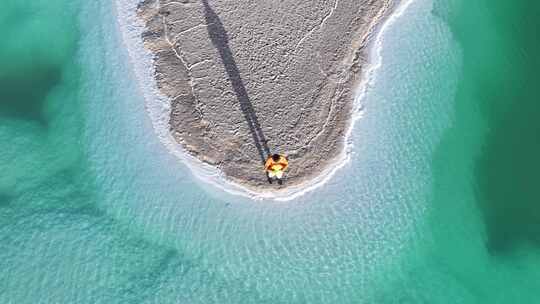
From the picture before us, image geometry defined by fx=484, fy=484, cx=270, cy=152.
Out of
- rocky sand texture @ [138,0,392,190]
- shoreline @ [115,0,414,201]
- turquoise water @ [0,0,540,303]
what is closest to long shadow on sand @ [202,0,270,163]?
rocky sand texture @ [138,0,392,190]

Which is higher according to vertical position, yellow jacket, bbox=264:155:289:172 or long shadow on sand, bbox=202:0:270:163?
long shadow on sand, bbox=202:0:270:163

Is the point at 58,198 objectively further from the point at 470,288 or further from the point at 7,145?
the point at 470,288

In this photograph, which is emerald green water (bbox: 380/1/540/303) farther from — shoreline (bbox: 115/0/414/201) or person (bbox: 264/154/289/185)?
person (bbox: 264/154/289/185)

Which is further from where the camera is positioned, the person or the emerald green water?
the emerald green water

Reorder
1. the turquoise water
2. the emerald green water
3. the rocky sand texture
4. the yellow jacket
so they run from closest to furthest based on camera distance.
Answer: the yellow jacket < the turquoise water < the rocky sand texture < the emerald green water

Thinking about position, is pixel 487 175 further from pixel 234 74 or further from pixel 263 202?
pixel 234 74

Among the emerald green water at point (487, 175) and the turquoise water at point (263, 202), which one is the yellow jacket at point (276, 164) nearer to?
the turquoise water at point (263, 202)

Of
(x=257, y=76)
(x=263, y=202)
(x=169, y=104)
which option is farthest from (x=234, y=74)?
(x=263, y=202)

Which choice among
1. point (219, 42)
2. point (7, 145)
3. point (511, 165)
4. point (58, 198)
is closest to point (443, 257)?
point (511, 165)

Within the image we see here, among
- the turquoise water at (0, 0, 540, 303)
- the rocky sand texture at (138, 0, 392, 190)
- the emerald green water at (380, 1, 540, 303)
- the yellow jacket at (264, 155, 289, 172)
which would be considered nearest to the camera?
the yellow jacket at (264, 155, 289, 172)
